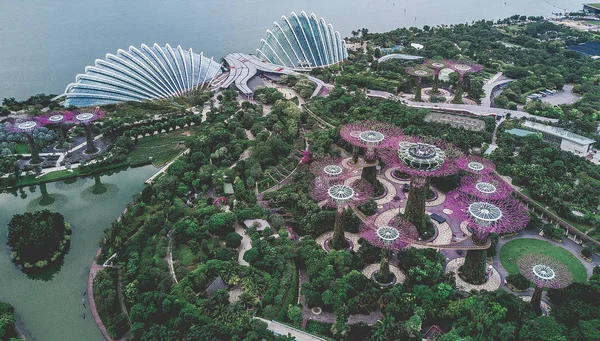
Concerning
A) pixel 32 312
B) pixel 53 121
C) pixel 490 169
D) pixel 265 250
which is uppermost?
pixel 53 121

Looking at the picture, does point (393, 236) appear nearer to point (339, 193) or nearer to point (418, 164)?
point (339, 193)

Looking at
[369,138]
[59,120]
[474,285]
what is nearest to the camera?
[474,285]

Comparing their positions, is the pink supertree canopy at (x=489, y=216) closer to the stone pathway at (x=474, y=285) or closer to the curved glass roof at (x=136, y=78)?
the stone pathway at (x=474, y=285)

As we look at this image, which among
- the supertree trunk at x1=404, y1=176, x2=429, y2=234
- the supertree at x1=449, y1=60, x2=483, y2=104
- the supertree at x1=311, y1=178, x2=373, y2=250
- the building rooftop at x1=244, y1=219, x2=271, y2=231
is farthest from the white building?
the building rooftop at x1=244, y1=219, x2=271, y2=231

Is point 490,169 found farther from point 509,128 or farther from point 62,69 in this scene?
point 62,69

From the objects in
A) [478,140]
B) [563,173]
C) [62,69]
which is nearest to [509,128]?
[478,140]

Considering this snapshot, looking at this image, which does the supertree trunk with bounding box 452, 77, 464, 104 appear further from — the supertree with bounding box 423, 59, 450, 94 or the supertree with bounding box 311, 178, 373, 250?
the supertree with bounding box 311, 178, 373, 250

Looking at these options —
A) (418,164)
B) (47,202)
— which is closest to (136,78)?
(47,202)
